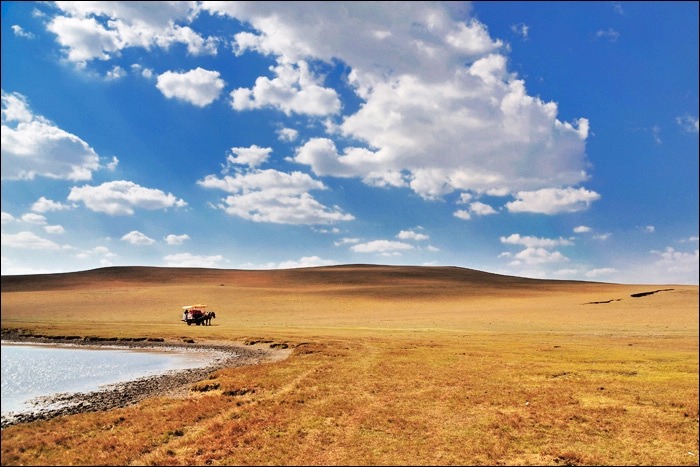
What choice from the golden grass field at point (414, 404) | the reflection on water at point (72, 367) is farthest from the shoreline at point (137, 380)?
the golden grass field at point (414, 404)

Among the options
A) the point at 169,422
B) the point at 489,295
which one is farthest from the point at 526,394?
the point at 489,295

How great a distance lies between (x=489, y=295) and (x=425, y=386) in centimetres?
11404

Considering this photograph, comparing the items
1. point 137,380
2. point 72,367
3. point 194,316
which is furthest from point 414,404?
point 194,316

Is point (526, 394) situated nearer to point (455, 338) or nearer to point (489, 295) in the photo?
point (455, 338)

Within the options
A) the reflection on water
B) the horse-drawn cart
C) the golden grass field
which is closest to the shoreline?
the reflection on water

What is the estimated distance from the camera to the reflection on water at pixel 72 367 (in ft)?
78.3

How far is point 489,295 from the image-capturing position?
13300cm

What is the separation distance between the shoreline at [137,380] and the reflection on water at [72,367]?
1108 millimetres

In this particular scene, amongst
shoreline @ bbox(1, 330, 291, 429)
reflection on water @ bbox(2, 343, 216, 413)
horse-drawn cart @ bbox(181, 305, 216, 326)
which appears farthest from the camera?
horse-drawn cart @ bbox(181, 305, 216, 326)

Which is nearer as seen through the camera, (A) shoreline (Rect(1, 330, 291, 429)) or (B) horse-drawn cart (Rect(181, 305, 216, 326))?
(A) shoreline (Rect(1, 330, 291, 429))

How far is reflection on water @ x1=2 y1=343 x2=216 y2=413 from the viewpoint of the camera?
23.9 m

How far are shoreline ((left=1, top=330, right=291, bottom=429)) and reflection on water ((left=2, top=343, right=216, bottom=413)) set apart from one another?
1.11 metres

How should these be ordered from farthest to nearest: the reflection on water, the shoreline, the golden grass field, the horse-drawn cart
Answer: the horse-drawn cart → the reflection on water → the shoreline → the golden grass field

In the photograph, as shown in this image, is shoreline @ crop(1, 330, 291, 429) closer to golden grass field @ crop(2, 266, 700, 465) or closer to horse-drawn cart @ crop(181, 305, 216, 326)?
golden grass field @ crop(2, 266, 700, 465)
